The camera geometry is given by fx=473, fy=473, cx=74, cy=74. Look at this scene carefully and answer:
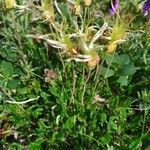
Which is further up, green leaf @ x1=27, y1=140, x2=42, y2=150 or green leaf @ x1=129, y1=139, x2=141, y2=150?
green leaf @ x1=129, y1=139, x2=141, y2=150

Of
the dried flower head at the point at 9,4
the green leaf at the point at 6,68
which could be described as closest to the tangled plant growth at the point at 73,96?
the green leaf at the point at 6,68

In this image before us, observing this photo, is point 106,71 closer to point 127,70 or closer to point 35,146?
point 127,70

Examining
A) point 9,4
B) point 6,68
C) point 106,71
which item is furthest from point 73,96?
point 9,4

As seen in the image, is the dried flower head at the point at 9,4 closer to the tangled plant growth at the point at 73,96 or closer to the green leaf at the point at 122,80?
the tangled plant growth at the point at 73,96

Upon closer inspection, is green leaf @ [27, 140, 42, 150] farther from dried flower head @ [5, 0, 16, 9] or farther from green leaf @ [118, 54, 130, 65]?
dried flower head @ [5, 0, 16, 9]

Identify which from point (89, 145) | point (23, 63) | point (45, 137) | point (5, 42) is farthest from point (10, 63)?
point (89, 145)

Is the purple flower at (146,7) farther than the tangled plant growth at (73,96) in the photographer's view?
Yes

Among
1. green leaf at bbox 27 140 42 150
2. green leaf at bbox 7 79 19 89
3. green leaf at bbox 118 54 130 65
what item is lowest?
green leaf at bbox 27 140 42 150

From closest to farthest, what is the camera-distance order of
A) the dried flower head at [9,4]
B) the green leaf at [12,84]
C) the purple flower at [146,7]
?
1. the dried flower head at [9,4]
2. the green leaf at [12,84]
3. the purple flower at [146,7]

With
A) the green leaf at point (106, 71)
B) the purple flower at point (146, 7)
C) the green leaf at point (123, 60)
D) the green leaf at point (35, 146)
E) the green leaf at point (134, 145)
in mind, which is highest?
the purple flower at point (146, 7)

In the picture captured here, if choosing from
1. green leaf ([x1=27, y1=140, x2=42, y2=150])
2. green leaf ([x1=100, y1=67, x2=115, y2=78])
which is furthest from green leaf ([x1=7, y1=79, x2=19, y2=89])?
green leaf ([x1=100, y1=67, x2=115, y2=78])

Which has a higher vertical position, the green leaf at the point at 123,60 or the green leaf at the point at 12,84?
the green leaf at the point at 123,60
